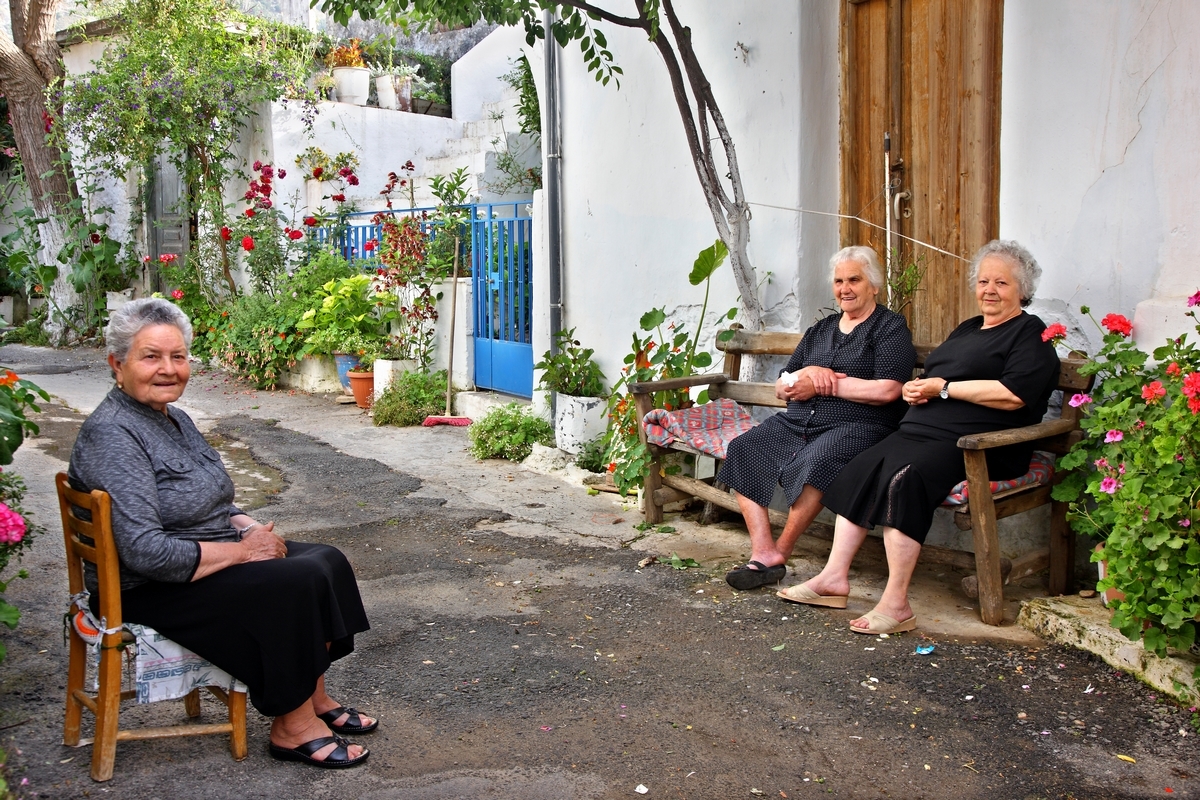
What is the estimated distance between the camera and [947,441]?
3900 mm

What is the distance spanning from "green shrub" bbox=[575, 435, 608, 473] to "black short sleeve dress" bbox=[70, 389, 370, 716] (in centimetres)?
371

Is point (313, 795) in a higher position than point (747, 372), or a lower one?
lower

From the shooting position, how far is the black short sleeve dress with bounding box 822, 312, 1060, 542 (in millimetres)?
3783

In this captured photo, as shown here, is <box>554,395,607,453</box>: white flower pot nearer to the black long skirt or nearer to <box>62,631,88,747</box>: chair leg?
the black long skirt

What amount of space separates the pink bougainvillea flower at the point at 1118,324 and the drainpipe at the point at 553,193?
3.78 m

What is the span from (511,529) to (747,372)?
153 centimetres

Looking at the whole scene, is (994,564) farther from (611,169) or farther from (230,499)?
(611,169)

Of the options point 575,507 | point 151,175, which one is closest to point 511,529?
point 575,507

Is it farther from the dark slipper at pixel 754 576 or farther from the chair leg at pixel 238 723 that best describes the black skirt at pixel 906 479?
the chair leg at pixel 238 723

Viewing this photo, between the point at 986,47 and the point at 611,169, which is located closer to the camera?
the point at 986,47

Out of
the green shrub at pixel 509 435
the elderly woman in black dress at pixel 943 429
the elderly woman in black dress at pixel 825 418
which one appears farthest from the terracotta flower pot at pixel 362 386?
the elderly woman in black dress at pixel 943 429

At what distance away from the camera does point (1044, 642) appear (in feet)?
11.9

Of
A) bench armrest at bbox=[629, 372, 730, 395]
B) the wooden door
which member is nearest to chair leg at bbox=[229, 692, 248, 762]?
bench armrest at bbox=[629, 372, 730, 395]

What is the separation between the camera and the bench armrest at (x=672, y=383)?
512cm
